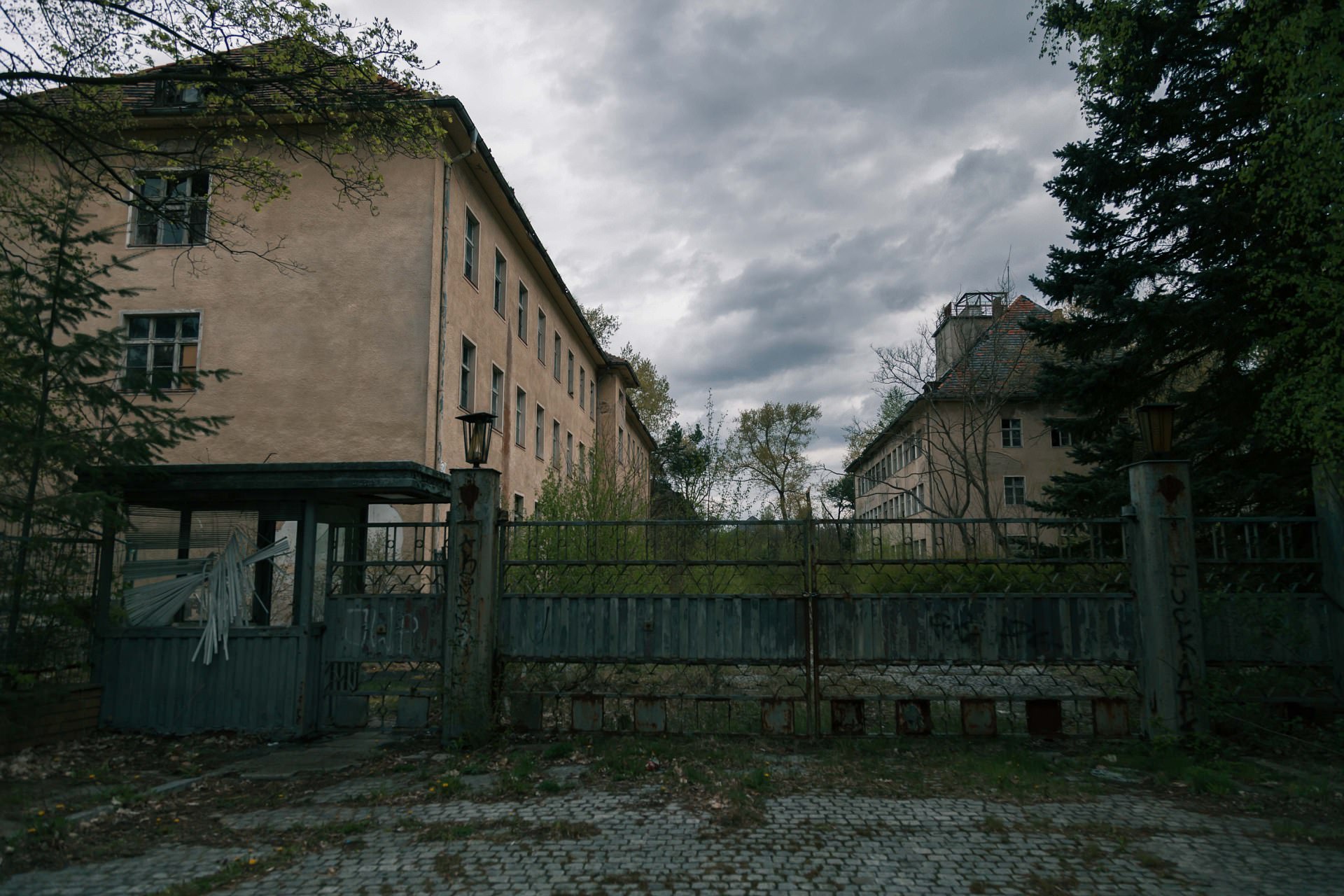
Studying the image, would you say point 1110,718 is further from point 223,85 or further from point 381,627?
point 223,85

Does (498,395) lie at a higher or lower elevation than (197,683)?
higher

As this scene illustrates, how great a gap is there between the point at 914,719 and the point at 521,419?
17979mm

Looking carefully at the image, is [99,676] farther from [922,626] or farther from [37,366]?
[922,626]

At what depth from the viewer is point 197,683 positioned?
8.84 m

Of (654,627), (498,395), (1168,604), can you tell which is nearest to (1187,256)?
(1168,604)

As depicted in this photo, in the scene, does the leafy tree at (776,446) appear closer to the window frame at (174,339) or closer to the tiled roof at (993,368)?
the tiled roof at (993,368)

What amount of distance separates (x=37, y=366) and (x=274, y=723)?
13.7 ft

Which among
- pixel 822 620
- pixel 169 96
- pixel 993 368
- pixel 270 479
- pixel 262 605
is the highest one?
pixel 169 96

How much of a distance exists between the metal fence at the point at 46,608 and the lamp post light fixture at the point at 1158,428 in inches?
424

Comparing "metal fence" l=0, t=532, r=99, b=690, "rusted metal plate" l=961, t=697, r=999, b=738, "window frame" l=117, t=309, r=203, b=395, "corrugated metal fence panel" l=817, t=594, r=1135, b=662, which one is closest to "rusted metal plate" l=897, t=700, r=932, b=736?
"rusted metal plate" l=961, t=697, r=999, b=738

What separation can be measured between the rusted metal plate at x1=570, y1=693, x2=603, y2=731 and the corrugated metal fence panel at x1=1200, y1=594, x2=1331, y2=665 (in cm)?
575

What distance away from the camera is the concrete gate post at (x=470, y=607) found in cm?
813

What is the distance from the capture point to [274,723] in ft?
28.5

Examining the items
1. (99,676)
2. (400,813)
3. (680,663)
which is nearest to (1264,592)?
(680,663)
